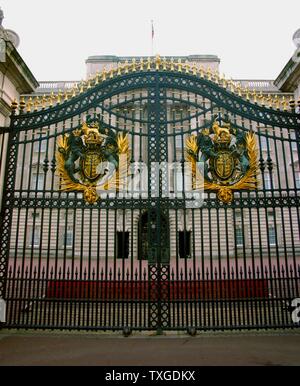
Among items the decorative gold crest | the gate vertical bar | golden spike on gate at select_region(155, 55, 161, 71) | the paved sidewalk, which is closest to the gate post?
the decorative gold crest

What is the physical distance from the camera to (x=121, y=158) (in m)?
7.40

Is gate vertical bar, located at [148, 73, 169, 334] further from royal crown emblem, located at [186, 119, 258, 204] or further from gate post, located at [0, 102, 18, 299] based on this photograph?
gate post, located at [0, 102, 18, 299]

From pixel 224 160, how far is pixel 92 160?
9.70ft

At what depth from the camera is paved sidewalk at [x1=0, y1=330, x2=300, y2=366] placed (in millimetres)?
4977

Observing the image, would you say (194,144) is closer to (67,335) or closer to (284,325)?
(284,325)

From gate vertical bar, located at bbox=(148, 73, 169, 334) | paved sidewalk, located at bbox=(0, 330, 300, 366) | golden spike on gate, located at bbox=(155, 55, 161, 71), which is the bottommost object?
paved sidewalk, located at bbox=(0, 330, 300, 366)

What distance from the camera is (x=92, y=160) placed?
7426 millimetres

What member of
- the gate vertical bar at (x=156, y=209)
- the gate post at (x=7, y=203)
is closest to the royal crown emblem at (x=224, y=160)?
the gate vertical bar at (x=156, y=209)

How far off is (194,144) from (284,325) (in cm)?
420

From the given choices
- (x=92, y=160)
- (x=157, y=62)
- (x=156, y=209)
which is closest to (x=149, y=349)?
(x=156, y=209)

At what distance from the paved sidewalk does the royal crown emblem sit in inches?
111

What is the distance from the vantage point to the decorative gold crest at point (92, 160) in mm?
7289

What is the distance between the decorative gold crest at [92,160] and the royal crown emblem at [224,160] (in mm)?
1582
